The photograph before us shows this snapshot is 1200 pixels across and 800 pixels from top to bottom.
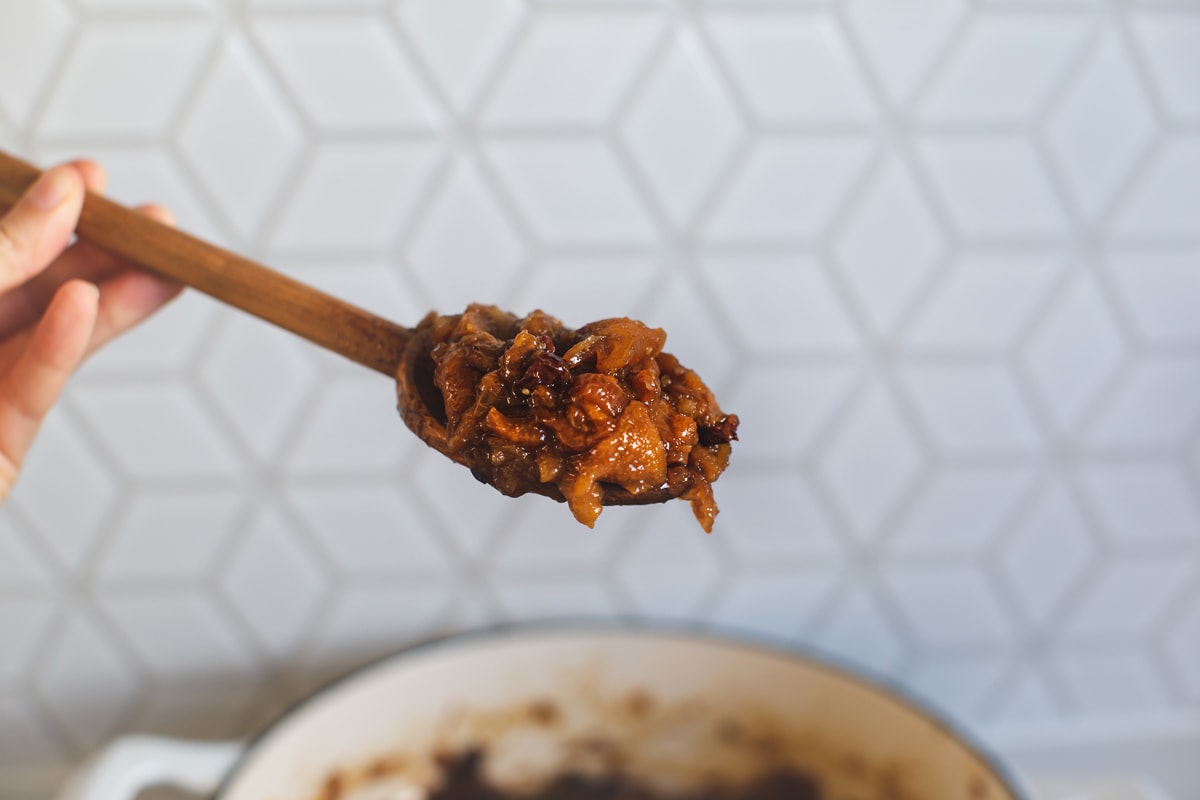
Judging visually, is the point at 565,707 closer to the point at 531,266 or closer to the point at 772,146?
the point at 531,266

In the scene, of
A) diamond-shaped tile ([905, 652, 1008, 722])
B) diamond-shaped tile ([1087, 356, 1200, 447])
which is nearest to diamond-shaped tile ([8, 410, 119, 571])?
diamond-shaped tile ([905, 652, 1008, 722])

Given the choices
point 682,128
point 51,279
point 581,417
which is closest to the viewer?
point 581,417

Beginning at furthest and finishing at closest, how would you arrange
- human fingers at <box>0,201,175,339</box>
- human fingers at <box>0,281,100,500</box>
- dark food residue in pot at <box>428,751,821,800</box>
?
dark food residue in pot at <box>428,751,821,800</box>, human fingers at <box>0,201,175,339</box>, human fingers at <box>0,281,100,500</box>

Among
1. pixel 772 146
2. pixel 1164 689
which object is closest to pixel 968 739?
pixel 1164 689

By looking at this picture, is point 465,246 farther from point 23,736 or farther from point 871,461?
point 23,736

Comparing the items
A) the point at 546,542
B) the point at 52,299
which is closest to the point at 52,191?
the point at 52,299

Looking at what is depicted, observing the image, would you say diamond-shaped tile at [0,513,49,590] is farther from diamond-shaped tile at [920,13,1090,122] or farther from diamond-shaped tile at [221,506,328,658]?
diamond-shaped tile at [920,13,1090,122]

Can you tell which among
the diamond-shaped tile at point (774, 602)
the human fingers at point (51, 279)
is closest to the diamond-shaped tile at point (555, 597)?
the diamond-shaped tile at point (774, 602)
